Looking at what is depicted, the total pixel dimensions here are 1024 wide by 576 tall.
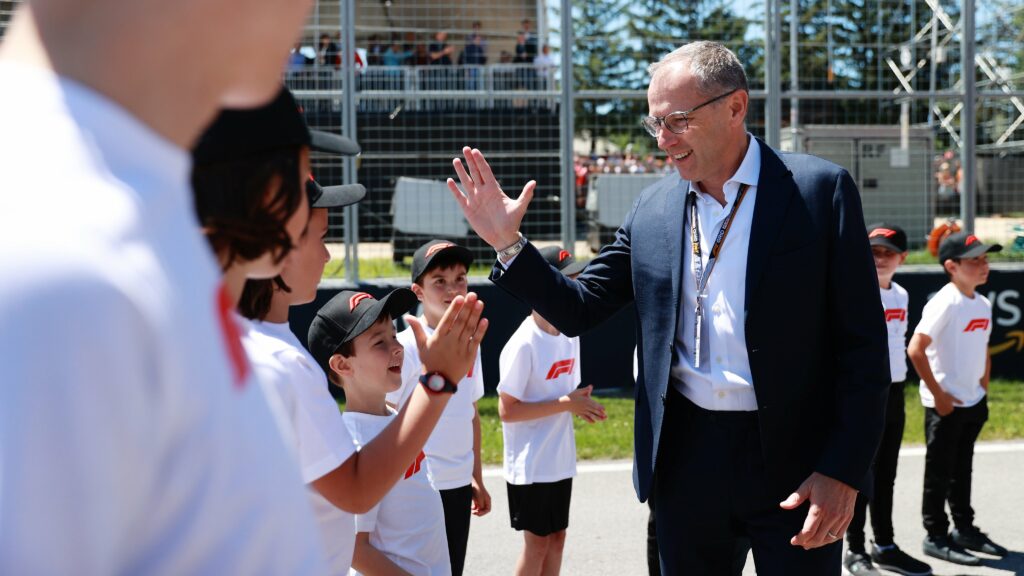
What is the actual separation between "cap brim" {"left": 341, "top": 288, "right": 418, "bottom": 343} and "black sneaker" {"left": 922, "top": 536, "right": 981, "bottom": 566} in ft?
13.3

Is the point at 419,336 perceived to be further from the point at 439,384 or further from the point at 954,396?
the point at 954,396

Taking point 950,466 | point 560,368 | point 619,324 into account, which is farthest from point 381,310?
point 619,324

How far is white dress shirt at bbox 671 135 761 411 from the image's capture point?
3.23 m


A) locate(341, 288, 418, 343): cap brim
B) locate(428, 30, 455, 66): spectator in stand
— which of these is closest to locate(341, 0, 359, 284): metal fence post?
locate(428, 30, 455, 66): spectator in stand

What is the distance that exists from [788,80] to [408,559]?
10044mm

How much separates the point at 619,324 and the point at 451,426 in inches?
270

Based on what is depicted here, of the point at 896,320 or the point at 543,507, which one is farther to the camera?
the point at 896,320

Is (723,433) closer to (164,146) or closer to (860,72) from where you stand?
(164,146)

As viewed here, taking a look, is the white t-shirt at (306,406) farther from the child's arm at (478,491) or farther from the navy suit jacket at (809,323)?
the child's arm at (478,491)

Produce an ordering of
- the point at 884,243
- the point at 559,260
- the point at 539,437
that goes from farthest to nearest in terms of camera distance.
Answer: the point at 884,243, the point at 559,260, the point at 539,437

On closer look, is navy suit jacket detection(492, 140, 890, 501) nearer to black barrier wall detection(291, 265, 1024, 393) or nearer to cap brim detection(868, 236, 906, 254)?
cap brim detection(868, 236, 906, 254)

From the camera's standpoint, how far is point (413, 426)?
2.29 meters

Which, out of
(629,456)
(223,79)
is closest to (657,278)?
(223,79)

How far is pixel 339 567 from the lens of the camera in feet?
8.64
